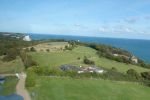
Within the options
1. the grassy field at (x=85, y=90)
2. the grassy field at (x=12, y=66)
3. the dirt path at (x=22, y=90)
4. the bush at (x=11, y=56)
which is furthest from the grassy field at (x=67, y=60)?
the dirt path at (x=22, y=90)

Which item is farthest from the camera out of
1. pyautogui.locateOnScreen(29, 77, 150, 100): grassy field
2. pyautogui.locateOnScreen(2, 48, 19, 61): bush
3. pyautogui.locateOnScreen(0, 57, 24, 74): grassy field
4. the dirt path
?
pyautogui.locateOnScreen(2, 48, 19, 61): bush

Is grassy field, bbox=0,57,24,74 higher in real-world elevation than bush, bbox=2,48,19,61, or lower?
lower

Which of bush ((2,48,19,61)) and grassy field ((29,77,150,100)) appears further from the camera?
bush ((2,48,19,61))

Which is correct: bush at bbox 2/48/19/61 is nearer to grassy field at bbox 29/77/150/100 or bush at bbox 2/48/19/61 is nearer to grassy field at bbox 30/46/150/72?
grassy field at bbox 30/46/150/72

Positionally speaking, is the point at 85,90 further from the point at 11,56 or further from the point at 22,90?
the point at 11,56

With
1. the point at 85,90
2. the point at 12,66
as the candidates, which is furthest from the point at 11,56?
the point at 85,90

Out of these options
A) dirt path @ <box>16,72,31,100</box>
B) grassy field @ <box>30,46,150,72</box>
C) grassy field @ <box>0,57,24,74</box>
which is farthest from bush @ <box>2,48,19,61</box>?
dirt path @ <box>16,72,31,100</box>

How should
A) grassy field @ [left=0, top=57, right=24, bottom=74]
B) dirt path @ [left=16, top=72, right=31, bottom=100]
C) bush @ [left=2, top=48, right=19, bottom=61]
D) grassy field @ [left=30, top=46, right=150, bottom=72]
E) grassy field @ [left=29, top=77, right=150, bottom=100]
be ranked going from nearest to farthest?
dirt path @ [left=16, top=72, right=31, bottom=100], grassy field @ [left=29, top=77, right=150, bottom=100], grassy field @ [left=0, top=57, right=24, bottom=74], grassy field @ [left=30, top=46, right=150, bottom=72], bush @ [left=2, top=48, right=19, bottom=61]
